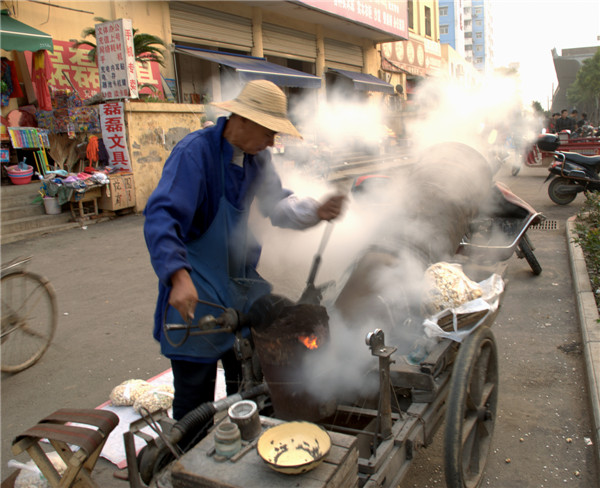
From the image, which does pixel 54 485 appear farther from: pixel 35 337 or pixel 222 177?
pixel 35 337

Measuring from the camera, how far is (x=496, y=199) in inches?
200

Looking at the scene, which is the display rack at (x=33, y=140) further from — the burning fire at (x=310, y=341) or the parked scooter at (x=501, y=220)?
the burning fire at (x=310, y=341)

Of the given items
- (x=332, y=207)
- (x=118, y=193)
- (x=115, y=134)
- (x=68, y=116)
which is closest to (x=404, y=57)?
(x=115, y=134)

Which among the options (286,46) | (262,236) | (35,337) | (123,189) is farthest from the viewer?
(286,46)

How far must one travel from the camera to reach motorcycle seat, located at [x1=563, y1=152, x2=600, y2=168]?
9.24 m

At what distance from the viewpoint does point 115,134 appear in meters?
8.88

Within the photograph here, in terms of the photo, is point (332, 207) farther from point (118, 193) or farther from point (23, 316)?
point (118, 193)

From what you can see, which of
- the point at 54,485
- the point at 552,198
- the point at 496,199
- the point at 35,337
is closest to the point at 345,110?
→ the point at 552,198

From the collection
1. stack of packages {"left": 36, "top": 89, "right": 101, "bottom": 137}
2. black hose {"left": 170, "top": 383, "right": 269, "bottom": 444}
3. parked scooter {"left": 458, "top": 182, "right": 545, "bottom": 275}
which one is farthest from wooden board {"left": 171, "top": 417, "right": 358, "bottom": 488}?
stack of packages {"left": 36, "top": 89, "right": 101, "bottom": 137}

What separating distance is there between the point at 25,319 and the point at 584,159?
31.8 ft

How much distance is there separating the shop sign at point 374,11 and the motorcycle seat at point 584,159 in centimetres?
857

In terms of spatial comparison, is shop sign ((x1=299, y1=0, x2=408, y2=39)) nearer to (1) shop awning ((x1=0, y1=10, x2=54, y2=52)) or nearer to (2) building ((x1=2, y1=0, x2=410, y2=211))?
(2) building ((x1=2, y1=0, x2=410, y2=211))

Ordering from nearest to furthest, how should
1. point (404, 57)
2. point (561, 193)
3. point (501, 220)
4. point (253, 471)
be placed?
point (253, 471) → point (501, 220) → point (561, 193) → point (404, 57)

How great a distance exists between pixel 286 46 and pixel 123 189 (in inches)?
376
